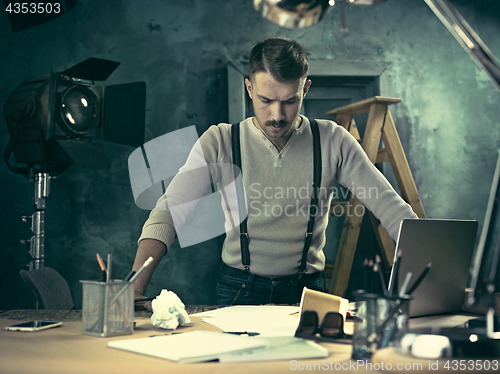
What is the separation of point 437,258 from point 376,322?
357 millimetres

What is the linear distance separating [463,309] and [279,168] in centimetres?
78

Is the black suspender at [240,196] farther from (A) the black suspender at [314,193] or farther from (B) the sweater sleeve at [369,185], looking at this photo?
(B) the sweater sleeve at [369,185]

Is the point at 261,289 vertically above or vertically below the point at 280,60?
below

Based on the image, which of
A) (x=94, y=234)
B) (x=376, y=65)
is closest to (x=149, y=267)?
(x=94, y=234)

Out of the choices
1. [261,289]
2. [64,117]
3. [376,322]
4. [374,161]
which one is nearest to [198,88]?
[64,117]

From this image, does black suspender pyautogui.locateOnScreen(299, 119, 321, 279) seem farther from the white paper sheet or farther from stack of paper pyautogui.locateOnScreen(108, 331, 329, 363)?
stack of paper pyautogui.locateOnScreen(108, 331, 329, 363)

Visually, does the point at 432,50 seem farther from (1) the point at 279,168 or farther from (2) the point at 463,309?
(2) the point at 463,309

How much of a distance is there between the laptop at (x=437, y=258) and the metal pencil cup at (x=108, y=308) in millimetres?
542

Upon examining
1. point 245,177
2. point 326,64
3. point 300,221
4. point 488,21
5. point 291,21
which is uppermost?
point 488,21

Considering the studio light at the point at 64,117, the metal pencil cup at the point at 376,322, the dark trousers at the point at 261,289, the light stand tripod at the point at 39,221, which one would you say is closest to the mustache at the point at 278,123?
the dark trousers at the point at 261,289

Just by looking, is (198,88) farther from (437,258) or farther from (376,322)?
(376,322)

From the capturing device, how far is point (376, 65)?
304 centimetres

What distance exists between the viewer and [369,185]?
1556mm

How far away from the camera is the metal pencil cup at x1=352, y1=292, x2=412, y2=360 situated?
666 mm
